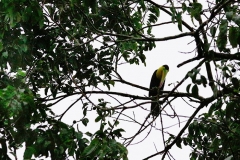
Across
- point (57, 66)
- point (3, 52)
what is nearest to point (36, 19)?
point (3, 52)

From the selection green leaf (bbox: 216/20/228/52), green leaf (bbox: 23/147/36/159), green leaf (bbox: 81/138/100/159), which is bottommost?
green leaf (bbox: 23/147/36/159)

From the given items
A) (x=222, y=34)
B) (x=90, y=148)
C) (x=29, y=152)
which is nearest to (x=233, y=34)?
(x=222, y=34)

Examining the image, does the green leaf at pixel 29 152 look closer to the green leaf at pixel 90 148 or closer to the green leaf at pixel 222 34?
the green leaf at pixel 90 148

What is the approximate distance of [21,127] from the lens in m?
1.96

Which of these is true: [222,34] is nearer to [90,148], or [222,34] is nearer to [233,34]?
[233,34]

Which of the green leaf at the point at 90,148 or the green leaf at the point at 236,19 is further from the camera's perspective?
the green leaf at the point at 90,148

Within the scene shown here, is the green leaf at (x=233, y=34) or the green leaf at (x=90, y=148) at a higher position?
the green leaf at (x=233, y=34)

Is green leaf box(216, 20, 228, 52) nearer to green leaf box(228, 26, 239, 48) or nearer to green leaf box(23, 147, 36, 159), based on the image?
green leaf box(228, 26, 239, 48)

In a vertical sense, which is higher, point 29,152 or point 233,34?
point 233,34

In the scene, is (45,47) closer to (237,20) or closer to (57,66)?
(57,66)

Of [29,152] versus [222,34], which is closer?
[222,34]

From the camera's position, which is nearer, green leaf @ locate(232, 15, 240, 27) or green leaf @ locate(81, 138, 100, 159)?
green leaf @ locate(232, 15, 240, 27)

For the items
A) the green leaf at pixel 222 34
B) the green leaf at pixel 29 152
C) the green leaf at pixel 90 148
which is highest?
the green leaf at pixel 222 34

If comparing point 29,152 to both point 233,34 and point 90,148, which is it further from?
point 233,34
